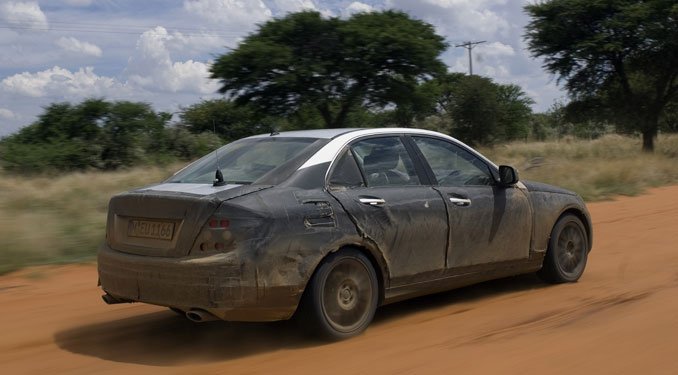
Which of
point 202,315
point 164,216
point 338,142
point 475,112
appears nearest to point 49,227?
point 164,216

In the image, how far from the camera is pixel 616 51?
3164 centimetres

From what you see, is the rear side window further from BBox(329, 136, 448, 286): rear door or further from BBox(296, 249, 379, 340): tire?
BBox(296, 249, 379, 340): tire

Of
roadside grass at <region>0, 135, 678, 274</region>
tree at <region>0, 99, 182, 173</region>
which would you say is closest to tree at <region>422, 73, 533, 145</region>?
tree at <region>0, 99, 182, 173</region>

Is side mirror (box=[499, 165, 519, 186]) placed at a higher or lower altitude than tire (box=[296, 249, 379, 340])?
higher

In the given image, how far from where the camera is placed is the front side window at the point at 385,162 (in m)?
6.09

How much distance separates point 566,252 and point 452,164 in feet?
5.53

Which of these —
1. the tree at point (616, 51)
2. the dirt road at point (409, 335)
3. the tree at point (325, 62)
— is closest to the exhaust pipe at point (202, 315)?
the dirt road at point (409, 335)

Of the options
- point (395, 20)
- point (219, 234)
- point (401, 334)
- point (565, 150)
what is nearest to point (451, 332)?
point (401, 334)

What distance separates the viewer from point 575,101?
34.7 metres

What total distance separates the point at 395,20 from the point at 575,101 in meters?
8.67

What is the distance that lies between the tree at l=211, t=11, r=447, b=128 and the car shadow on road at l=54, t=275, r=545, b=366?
2574 centimetres

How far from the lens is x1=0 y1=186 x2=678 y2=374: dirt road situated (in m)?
5.09

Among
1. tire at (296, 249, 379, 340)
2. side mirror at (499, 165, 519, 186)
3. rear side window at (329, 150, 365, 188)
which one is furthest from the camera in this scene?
side mirror at (499, 165, 519, 186)

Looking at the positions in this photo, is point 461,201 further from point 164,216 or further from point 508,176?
point 164,216
